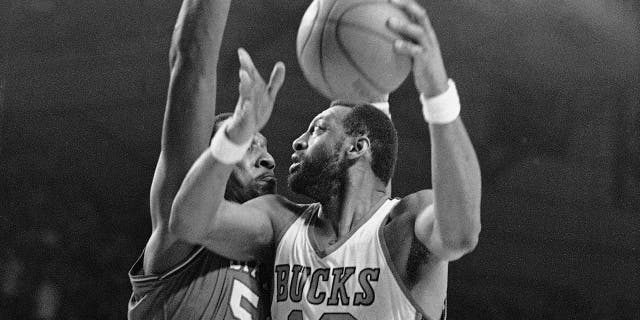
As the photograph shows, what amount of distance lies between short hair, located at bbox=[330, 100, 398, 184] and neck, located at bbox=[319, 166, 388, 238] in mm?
58

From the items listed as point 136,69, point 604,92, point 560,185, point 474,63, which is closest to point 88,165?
point 136,69

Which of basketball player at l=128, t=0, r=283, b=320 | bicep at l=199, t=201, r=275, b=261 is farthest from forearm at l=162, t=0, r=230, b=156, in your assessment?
bicep at l=199, t=201, r=275, b=261

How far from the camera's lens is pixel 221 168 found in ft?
7.83

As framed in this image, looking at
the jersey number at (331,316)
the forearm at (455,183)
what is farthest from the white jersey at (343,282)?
the forearm at (455,183)

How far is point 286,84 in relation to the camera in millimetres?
6789

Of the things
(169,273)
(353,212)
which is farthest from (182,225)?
(353,212)

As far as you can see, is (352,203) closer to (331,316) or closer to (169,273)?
(331,316)

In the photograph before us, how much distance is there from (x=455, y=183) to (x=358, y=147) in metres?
0.78

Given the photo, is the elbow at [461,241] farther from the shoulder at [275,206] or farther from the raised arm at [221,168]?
the shoulder at [275,206]

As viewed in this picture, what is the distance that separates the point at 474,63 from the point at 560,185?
4.19ft

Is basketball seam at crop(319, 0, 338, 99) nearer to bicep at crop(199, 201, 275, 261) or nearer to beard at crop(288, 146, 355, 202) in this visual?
beard at crop(288, 146, 355, 202)

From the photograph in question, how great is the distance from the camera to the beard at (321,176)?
2.84m

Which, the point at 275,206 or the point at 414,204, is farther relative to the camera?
the point at 275,206

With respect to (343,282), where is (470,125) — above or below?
below
